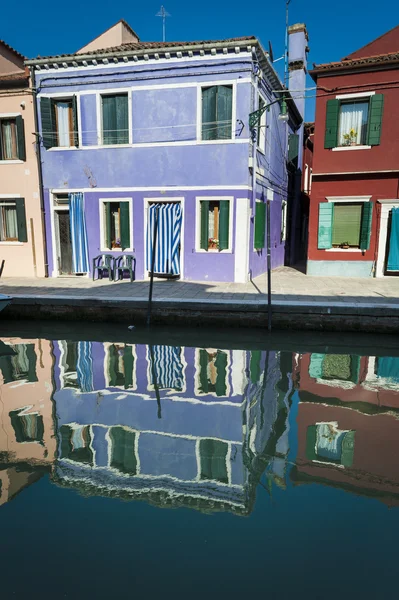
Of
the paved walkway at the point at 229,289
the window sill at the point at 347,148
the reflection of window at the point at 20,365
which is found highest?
the window sill at the point at 347,148

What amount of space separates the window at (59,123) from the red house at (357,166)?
729 centimetres

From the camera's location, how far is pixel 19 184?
12.6 meters

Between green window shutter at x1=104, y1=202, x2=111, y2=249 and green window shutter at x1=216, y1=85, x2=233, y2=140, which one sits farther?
green window shutter at x1=104, y1=202, x2=111, y2=249

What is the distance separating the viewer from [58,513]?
299 cm

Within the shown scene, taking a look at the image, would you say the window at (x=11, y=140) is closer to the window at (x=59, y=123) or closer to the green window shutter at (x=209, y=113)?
the window at (x=59, y=123)

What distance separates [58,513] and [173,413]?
74.1 inches

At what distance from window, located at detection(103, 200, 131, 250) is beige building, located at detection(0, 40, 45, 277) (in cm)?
221

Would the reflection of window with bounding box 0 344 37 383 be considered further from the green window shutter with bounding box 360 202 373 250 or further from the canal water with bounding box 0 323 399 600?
the green window shutter with bounding box 360 202 373 250

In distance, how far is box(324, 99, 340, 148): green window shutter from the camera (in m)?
11.5

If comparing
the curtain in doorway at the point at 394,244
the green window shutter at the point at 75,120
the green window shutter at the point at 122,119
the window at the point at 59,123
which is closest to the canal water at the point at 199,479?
the curtain in doorway at the point at 394,244

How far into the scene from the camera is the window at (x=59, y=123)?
1190 centimetres

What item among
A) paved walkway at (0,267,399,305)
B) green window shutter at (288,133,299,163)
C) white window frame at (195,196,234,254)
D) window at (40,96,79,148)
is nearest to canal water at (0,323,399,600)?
paved walkway at (0,267,399,305)

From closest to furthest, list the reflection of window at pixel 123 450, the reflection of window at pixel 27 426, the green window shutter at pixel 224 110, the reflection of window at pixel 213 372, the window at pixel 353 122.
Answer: the reflection of window at pixel 123 450 → the reflection of window at pixel 27 426 → the reflection of window at pixel 213 372 → the green window shutter at pixel 224 110 → the window at pixel 353 122

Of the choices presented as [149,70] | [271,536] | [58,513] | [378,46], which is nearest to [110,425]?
[58,513]
